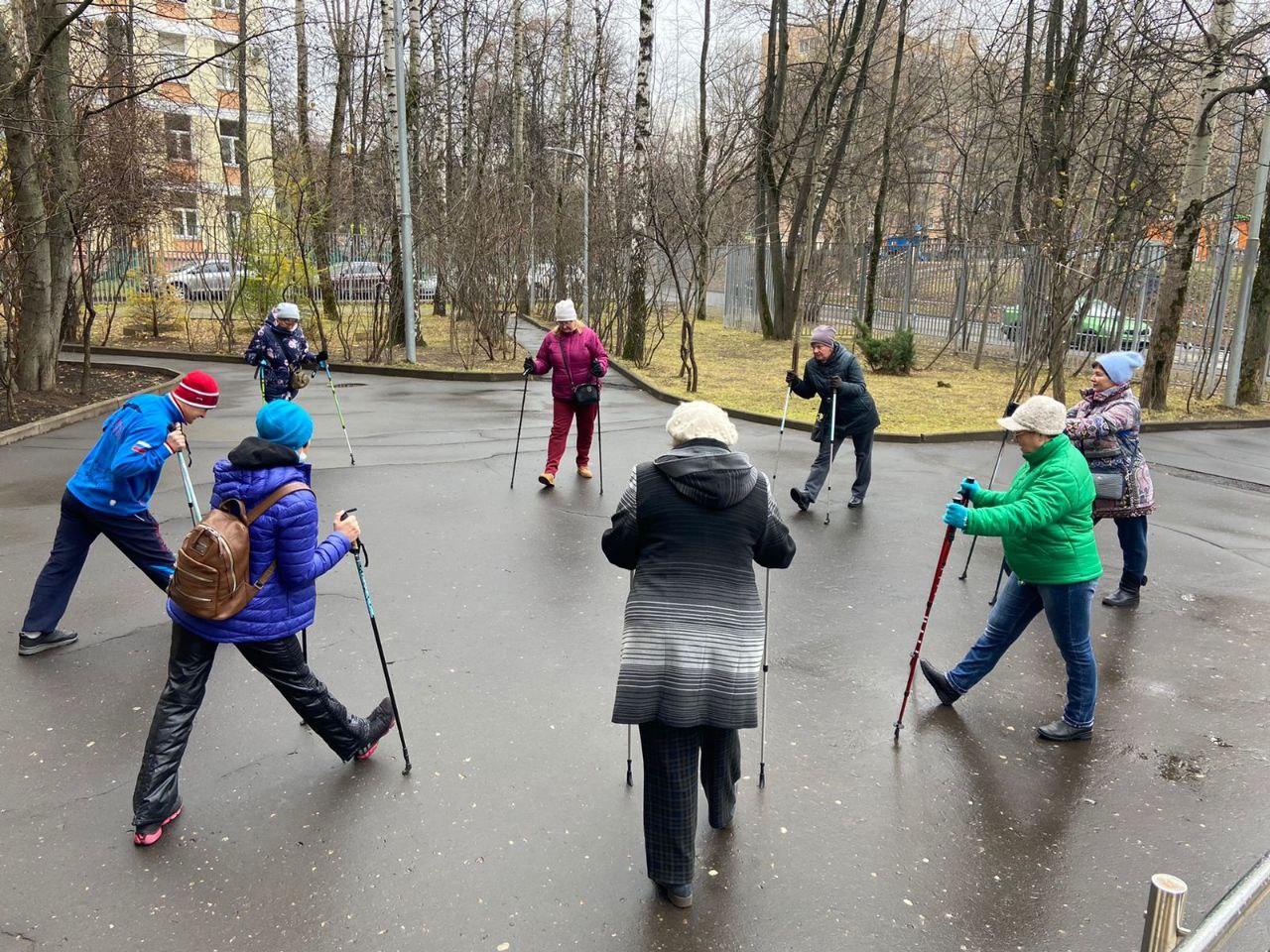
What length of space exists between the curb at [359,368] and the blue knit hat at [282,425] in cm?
1424

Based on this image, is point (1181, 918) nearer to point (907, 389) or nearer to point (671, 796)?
point (671, 796)

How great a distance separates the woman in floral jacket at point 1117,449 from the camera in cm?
613

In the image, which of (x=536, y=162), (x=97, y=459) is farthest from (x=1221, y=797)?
(x=536, y=162)

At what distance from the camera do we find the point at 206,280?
21.7 m

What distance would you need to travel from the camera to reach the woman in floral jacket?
6129 millimetres

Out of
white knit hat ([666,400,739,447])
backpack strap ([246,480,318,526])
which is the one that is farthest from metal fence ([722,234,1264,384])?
backpack strap ([246,480,318,526])

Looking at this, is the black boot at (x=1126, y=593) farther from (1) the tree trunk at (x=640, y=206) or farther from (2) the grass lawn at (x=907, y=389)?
(1) the tree trunk at (x=640, y=206)

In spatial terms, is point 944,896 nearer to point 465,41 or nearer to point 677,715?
point 677,715

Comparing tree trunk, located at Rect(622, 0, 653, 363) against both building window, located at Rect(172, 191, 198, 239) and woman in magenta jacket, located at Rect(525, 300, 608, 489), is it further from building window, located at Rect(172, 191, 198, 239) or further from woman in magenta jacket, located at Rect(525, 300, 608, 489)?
woman in magenta jacket, located at Rect(525, 300, 608, 489)

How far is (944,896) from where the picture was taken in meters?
3.44

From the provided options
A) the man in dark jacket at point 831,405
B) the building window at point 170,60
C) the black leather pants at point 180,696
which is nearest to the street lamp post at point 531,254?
the building window at point 170,60

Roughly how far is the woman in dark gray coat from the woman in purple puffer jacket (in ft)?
4.13

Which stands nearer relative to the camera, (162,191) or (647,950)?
(647,950)

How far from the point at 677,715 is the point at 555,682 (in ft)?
6.79
